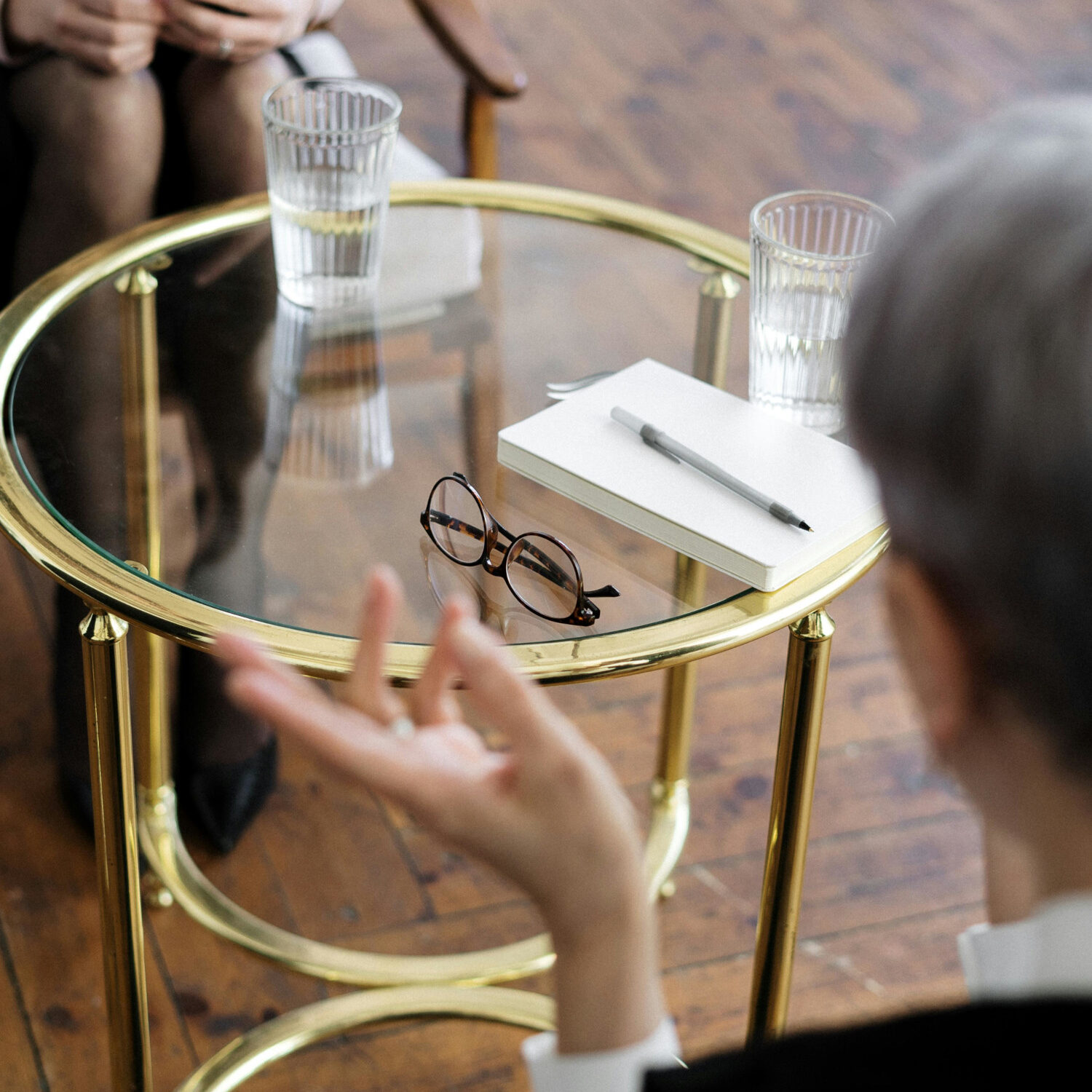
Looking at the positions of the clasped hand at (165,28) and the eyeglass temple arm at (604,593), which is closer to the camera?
the eyeglass temple arm at (604,593)

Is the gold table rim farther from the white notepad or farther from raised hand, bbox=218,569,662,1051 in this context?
raised hand, bbox=218,569,662,1051

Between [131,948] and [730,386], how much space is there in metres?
0.53

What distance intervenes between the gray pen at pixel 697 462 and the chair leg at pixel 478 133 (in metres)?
0.67

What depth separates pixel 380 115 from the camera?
3.71 ft

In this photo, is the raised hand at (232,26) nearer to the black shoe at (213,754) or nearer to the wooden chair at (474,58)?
the wooden chair at (474,58)

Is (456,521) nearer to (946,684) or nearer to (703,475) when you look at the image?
(703,475)

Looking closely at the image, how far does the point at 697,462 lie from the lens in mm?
855

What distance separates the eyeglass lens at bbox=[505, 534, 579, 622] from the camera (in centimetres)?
82

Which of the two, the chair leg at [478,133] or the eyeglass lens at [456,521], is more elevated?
the chair leg at [478,133]

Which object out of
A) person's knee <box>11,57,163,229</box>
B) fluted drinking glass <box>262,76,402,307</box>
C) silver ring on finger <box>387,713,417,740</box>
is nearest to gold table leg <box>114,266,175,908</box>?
fluted drinking glass <box>262,76,402,307</box>

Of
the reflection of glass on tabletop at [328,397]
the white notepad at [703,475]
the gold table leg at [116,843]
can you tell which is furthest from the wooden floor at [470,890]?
the white notepad at [703,475]

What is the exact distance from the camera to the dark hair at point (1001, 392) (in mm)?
387

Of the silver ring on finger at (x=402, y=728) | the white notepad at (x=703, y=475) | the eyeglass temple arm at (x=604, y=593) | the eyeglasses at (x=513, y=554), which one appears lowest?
the eyeglass temple arm at (x=604, y=593)

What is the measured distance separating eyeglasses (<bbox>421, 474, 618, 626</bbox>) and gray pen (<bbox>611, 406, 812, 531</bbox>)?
87mm
